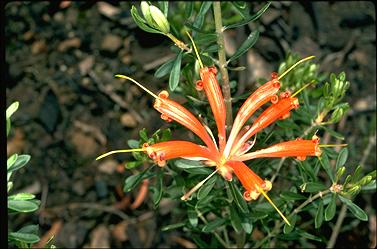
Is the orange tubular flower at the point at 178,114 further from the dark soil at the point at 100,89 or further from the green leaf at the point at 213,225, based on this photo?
the dark soil at the point at 100,89

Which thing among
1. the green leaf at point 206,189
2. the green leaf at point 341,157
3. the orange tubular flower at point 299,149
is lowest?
the green leaf at point 206,189

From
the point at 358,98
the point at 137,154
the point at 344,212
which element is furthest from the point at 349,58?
the point at 137,154

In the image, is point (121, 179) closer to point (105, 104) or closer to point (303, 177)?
point (105, 104)

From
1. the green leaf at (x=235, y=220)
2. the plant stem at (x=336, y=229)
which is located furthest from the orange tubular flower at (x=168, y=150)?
the plant stem at (x=336, y=229)

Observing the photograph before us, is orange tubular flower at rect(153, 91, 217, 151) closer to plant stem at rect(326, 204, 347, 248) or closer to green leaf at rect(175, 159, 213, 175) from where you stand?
green leaf at rect(175, 159, 213, 175)

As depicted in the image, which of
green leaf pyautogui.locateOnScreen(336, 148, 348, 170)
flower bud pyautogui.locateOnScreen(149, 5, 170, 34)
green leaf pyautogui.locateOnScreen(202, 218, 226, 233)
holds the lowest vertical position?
green leaf pyautogui.locateOnScreen(202, 218, 226, 233)

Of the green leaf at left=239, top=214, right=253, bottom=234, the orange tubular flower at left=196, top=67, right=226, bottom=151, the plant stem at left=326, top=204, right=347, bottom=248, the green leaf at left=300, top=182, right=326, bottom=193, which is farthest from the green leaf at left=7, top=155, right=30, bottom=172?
the plant stem at left=326, top=204, right=347, bottom=248

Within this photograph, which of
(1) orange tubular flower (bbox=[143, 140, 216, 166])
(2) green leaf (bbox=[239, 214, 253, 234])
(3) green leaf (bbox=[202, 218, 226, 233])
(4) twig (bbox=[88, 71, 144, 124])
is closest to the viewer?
(1) orange tubular flower (bbox=[143, 140, 216, 166])
